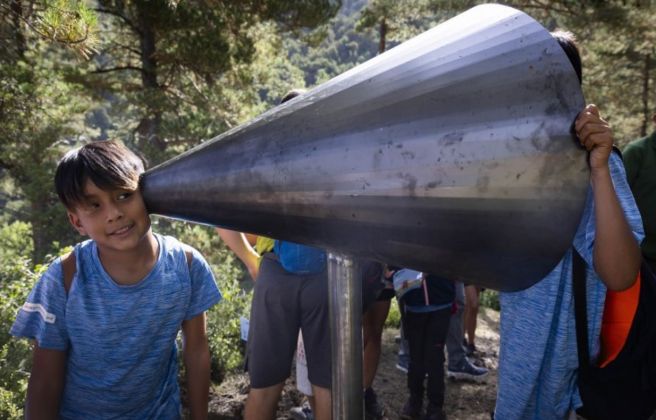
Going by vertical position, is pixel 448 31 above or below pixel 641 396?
above

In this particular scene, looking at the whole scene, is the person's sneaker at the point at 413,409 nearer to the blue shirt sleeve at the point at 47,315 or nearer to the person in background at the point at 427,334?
the person in background at the point at 427,334

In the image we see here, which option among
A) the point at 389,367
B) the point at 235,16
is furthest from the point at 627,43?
the point at 389,367

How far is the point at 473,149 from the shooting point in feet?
1.74

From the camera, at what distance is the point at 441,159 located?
1.75 feet

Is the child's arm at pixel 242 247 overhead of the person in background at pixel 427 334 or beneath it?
overhead

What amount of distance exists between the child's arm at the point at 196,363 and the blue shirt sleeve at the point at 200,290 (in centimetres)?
3

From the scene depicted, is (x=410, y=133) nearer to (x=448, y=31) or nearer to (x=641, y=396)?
(x=448, y=31)

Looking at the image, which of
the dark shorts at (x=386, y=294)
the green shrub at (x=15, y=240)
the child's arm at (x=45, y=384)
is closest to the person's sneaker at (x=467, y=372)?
the dark shorts at (x=386, y=294)

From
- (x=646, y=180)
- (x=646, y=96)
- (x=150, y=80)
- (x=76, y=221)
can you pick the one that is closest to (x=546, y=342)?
(x=76, y=221)

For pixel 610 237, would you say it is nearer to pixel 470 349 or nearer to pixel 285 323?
pixel 285 323

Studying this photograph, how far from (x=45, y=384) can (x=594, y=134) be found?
54.8 inches

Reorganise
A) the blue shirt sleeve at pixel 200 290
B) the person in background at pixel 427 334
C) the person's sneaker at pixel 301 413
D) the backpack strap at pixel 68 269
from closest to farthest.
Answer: the backpack strap at pixel 68 269 < the blue shirt sleeve at pixel 200 290 < the person in background at pixel 427 334 < the person's sneaker at pixel 301 413

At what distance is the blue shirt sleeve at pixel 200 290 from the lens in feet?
4.83

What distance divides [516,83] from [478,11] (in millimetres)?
150
